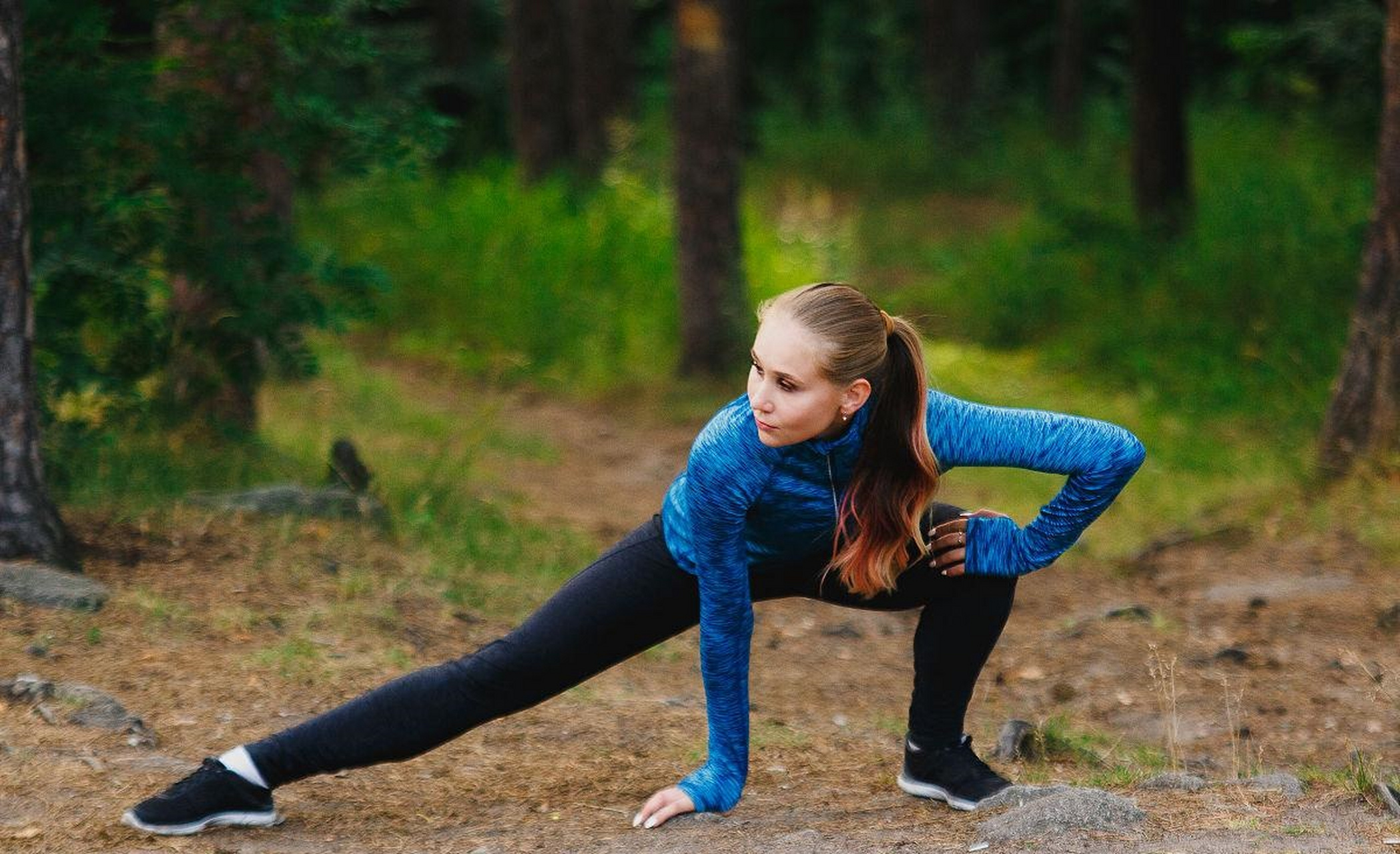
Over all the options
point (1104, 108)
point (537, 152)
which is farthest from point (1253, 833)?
point (1104, 108)

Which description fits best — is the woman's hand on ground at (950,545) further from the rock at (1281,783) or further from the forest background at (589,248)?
the forest background at (589,248)

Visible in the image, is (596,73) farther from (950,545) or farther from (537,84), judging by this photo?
(950,545)

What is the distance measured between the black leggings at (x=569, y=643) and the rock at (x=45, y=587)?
200cm

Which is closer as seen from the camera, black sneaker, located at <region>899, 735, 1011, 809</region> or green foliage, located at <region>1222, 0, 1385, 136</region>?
black sneaker, located at <region>899, 735, 1011, 809</region>

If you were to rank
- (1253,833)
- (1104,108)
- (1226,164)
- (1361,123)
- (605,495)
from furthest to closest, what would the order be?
(1104,108) → (1226,164) → (1361,123) → (605,495) → (1253,833)

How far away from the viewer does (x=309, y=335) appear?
13.5 metres

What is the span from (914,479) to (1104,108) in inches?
923

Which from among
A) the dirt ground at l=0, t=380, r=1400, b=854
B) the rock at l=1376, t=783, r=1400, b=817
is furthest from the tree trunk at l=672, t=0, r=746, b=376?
the rock at l=1376, t=783, r=1400, b=817

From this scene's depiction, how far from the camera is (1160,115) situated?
14.3 m

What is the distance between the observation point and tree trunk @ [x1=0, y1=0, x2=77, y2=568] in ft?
17.8

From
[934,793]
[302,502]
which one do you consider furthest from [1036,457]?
[302,502]

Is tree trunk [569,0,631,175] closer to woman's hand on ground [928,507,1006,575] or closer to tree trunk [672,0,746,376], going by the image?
tree trunk [672,0,746,376]

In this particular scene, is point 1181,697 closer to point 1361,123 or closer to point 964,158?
point 1361,123

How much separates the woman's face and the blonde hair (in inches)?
1.0
